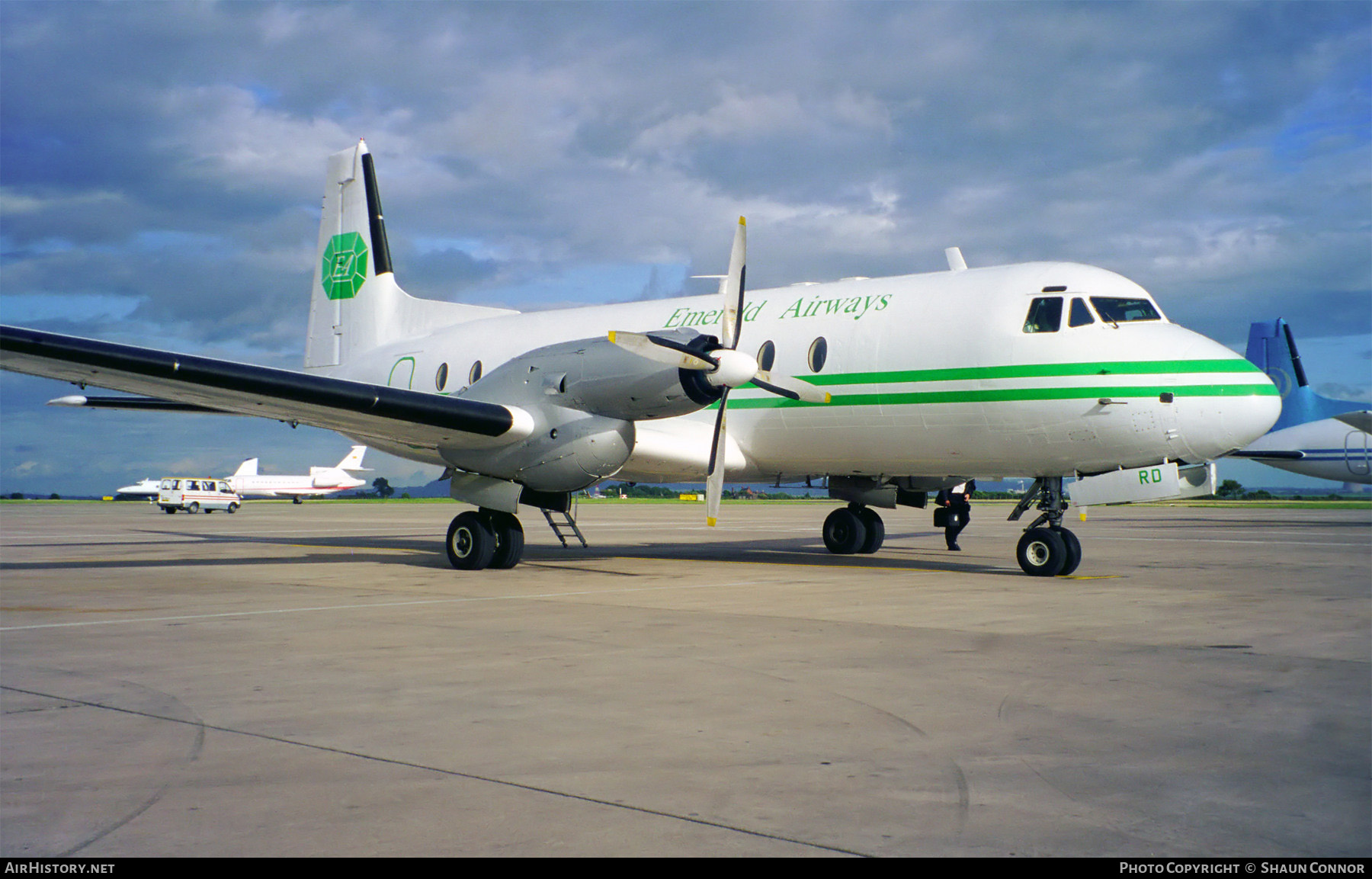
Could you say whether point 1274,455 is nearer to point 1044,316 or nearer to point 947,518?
point 947,518

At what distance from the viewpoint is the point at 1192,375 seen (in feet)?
38.9

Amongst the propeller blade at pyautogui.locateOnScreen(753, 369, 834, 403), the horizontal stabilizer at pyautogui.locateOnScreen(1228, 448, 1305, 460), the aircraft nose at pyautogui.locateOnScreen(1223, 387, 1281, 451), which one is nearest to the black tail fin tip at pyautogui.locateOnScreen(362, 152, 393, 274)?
the propeller blade at pyautogui.locateOnScreen(753, 369, 834, 403)

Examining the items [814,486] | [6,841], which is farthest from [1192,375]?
[6,841]

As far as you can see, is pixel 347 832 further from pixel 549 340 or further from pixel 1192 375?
pixel 549 340

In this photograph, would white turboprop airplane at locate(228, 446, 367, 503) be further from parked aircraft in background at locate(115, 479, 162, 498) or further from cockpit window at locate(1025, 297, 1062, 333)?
cockpit window at locate(1025, 297, 1062, 333)

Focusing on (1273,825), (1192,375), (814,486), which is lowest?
(1273,825)

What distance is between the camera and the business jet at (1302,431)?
38625mm

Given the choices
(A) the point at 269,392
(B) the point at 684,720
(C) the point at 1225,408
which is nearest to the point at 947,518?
(C) the point at 1225,408

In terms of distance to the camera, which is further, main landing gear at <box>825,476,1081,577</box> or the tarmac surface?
main landing gear at <box>825,476,1081,577</box>

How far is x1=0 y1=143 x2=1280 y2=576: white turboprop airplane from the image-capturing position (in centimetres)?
1195

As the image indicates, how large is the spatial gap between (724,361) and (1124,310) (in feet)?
16.0

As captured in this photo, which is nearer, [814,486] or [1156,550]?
[814,486]

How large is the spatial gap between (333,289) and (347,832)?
1915 cm

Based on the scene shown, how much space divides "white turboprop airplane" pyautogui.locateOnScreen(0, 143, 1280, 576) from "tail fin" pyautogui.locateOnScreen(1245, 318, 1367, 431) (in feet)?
121
